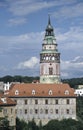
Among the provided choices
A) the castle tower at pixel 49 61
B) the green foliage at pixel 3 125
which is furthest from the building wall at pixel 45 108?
the green foliage at pixel 3 125

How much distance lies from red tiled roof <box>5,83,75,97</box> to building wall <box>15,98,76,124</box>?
0.77 m

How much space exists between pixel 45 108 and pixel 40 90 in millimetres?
3273

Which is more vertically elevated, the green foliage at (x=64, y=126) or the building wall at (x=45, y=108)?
the building wall at (x=45, y=108)

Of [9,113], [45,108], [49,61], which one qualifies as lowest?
[9,113]

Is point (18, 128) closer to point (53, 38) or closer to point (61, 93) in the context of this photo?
point (61, 93)

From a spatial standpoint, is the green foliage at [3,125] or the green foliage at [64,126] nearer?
the green foliage at [3,125]

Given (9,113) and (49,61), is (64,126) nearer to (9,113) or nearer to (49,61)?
(9,113)

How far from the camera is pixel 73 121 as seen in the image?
8806cm

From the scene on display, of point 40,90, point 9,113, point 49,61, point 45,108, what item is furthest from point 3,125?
point 49,61

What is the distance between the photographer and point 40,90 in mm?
95688

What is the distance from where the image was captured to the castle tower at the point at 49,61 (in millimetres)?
113750

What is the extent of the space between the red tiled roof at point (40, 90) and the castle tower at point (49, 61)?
17390 millimetres

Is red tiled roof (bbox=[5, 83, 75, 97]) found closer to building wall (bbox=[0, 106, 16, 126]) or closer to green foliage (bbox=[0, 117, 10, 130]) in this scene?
building wall (bbox=[0, 106, 16, 126])

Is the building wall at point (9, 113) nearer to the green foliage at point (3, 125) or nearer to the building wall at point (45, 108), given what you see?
the green foliage at point (3, 125)
